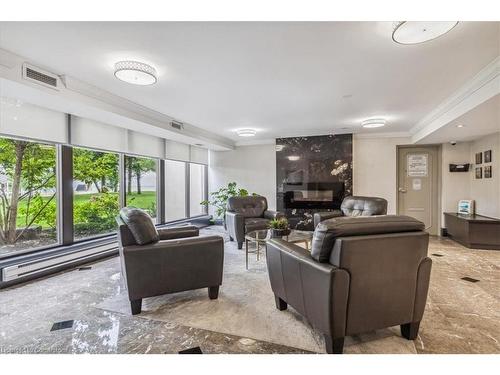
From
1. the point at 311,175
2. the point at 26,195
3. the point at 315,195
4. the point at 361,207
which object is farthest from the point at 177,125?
the point at 361,207

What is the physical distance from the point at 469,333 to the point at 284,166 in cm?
483

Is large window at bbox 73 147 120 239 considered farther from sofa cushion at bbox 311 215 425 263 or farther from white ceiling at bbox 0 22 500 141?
sofa cushion at bbox 311 215 425 263

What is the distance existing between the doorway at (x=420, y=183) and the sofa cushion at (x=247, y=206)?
3.29 meters

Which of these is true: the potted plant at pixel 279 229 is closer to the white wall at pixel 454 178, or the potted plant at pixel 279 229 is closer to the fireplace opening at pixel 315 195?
the fireplace opening at pixel 315 195

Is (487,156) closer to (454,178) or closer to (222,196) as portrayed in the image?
(454,178)

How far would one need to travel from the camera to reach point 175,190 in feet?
21.0

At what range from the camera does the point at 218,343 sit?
1.83 meters

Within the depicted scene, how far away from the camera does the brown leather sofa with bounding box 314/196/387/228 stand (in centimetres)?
439

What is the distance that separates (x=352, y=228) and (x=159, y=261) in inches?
65.3

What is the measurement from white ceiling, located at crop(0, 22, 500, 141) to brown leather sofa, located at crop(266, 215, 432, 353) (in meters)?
1.51

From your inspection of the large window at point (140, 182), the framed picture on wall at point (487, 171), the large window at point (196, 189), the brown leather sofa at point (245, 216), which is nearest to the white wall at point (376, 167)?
the framed picture on wall at point (487, 171)

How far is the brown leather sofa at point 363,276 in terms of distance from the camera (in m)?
1.58
